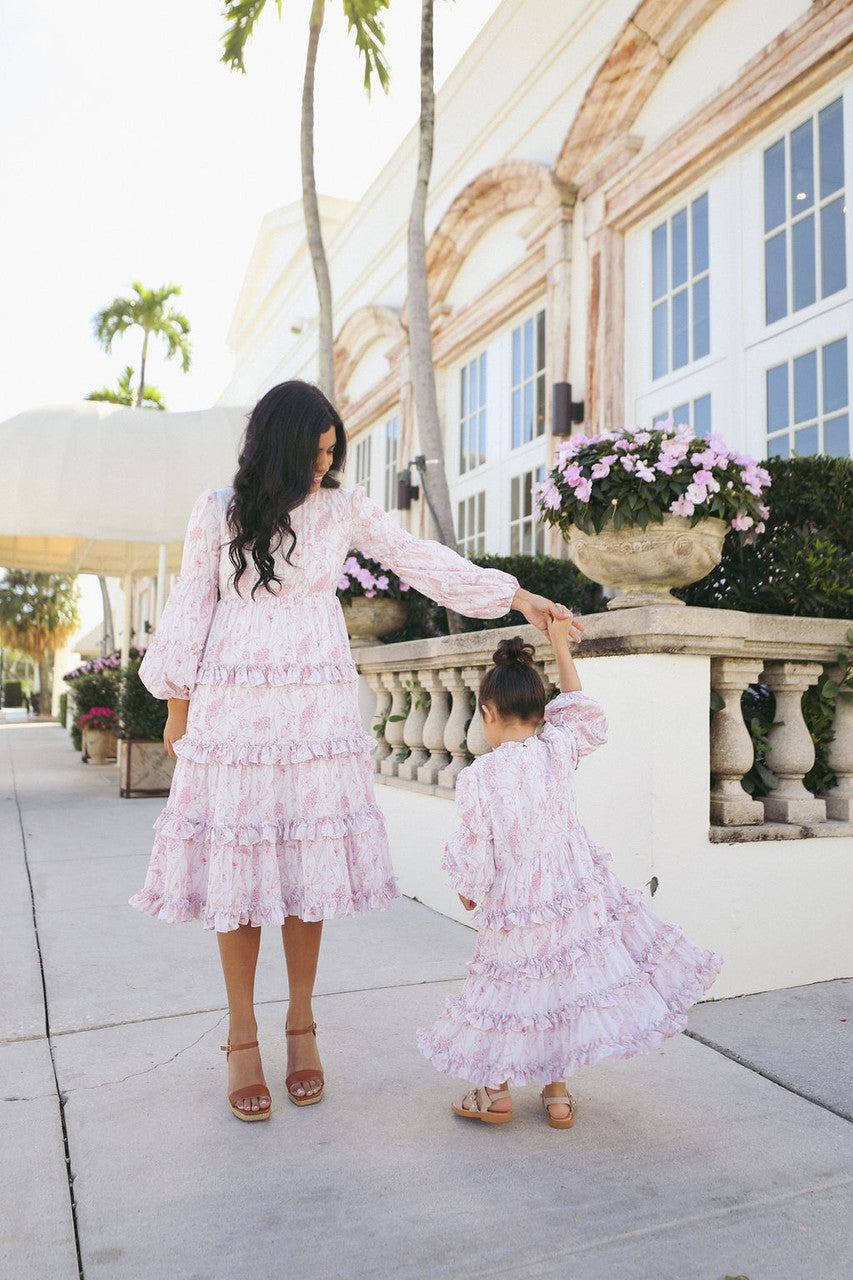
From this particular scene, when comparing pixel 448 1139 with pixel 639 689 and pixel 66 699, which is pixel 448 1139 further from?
pixel 66 699

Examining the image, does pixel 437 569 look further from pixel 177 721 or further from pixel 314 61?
pixel 314 61

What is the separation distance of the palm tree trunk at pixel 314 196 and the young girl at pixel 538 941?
19.4ft

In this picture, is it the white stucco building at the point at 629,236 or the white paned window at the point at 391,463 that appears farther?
the white paned window at the point at 391,463

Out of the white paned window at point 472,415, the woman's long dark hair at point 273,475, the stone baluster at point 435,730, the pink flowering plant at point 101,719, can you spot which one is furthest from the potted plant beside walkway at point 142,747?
the woman's long dark hair at point 273,475

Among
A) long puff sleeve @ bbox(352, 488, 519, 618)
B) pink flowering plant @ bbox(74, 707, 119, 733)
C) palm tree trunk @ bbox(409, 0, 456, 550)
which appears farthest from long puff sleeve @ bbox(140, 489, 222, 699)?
pink flowering plant @ bbox(74, 707, 119, 733)

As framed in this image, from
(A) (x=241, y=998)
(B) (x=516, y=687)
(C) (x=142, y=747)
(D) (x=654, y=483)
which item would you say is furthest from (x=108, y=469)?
(B) (x=516, y=687)

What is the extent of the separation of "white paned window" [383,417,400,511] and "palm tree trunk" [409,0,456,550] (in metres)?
3.99

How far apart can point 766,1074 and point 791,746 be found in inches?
47.8

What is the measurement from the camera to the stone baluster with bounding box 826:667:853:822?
3.39 m

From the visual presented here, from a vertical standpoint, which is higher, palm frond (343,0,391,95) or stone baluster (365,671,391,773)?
palm frond (343,0,391,95)

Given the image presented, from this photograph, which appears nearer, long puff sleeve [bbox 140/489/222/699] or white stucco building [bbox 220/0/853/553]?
long puff sleeve [bbox 140/489/222/699]

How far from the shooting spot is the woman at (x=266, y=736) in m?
2.28

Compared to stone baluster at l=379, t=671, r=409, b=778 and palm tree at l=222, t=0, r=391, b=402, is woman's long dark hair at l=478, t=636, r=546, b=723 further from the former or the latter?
palm tree at l=222, t=0, r=391, b=402

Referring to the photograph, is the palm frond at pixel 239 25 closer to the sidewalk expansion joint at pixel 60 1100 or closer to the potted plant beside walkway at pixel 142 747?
the potted plant beside walkway at pixel 142 747
